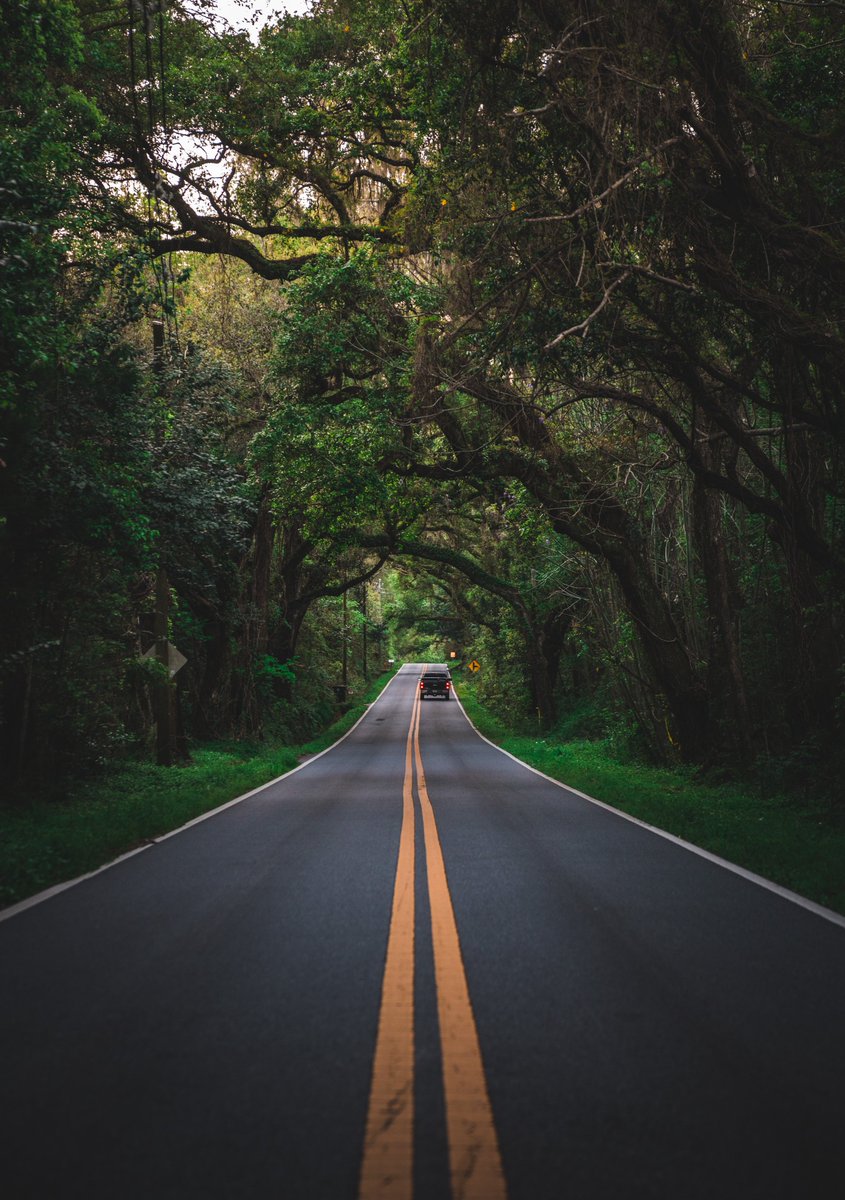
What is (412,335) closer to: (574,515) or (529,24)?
(574,515)

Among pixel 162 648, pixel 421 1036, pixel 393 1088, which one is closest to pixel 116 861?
pixel 421 1036

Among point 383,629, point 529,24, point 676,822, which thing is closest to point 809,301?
point 529,24

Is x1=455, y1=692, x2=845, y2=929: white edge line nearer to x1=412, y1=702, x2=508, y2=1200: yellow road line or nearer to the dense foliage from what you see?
x1=412, y1=702, x2=508, y2=1200: yellow road line

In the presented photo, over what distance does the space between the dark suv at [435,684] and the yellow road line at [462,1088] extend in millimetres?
44989

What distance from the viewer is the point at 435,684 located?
50250 mm

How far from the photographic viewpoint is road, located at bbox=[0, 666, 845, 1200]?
8.39 ft

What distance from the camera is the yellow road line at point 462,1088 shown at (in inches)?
98.3

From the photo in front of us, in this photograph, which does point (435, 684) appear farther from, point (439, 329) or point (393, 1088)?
point (393, 1088)

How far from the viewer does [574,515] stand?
1441cm

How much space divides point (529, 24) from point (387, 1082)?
852cm

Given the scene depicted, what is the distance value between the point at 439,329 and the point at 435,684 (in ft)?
130

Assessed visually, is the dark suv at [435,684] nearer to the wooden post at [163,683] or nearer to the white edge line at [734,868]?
the wooden post at [163,683]

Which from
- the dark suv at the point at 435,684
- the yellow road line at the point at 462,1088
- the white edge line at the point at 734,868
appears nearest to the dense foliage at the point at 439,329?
the white edge line at the point at 734,868

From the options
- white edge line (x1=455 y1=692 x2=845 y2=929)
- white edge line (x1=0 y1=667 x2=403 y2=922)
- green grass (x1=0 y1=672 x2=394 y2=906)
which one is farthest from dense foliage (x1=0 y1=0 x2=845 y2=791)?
white edge line (x1=455 y1=692 x2=845 y2=929)
